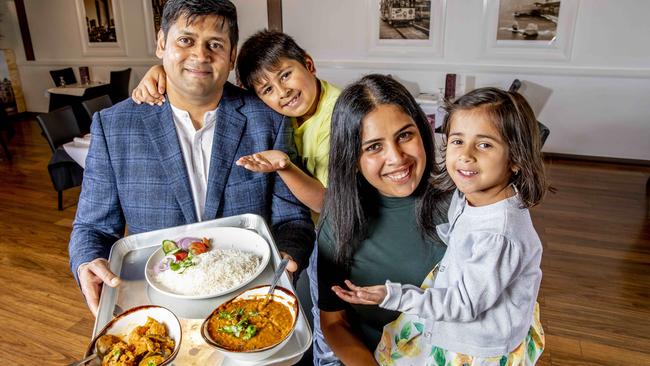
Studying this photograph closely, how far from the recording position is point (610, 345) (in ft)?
7.93

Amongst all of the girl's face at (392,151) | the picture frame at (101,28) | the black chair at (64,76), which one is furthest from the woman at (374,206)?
the picture frame at (101,28)

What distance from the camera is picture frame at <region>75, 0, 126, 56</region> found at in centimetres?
700

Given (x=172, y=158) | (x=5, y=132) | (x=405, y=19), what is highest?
(x=405, y=19)

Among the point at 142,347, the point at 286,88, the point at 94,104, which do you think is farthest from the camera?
the point at 94,104

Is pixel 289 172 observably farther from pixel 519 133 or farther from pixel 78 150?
pixel 78 150

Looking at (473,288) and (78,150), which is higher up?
(473,288)

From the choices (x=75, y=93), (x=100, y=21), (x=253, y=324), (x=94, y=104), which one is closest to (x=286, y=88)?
(x=253, y=324)

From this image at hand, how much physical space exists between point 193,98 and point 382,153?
69 cm

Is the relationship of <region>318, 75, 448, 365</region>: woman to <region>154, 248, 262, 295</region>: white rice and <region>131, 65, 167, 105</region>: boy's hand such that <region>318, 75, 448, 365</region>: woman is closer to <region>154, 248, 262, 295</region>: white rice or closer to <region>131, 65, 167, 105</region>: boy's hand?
<region>154, 248, 262, 295</region>: white rice

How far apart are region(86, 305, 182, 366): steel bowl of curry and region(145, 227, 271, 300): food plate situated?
0.39 ft

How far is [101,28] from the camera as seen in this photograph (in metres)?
7.19

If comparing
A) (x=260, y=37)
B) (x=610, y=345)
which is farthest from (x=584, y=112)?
(x=260, y=37)

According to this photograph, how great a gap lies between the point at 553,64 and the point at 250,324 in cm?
513

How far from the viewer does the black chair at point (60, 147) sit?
13.0ft
